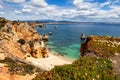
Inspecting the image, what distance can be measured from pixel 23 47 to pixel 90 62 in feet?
156

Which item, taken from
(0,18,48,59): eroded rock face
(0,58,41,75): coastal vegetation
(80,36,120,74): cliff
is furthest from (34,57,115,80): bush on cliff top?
(0,18,48,59): eroded rock face

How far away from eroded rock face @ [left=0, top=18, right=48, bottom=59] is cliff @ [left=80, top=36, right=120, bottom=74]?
31353mm

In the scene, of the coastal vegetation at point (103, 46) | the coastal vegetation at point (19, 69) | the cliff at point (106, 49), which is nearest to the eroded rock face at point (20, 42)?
the coastal vegetation at point (19, 69)

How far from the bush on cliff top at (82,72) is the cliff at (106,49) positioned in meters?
1.07

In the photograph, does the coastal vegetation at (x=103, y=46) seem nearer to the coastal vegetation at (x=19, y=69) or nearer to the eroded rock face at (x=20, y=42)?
the coastal vegetation at (x=19, y=69)

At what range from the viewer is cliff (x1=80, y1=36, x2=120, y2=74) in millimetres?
13130

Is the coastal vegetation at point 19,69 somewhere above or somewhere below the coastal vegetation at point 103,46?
below

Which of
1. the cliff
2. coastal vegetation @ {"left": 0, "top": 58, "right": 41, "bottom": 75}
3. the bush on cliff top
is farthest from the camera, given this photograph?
coastal vegetation @ {"left": 0, "top": 58, "right": 41, "bottom": 75}

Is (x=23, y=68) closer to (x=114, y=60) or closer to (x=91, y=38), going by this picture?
(x=91, y=38)

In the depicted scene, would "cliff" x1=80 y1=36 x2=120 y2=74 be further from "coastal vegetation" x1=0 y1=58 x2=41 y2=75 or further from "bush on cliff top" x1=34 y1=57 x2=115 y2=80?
"coastal vegetation" x1=0 y1=58 x2=41 y2=75

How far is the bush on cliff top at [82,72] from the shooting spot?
909 centimetres

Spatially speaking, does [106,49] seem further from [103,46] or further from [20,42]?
[20,42]

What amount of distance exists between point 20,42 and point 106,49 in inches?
1790

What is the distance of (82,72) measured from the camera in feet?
31.4
